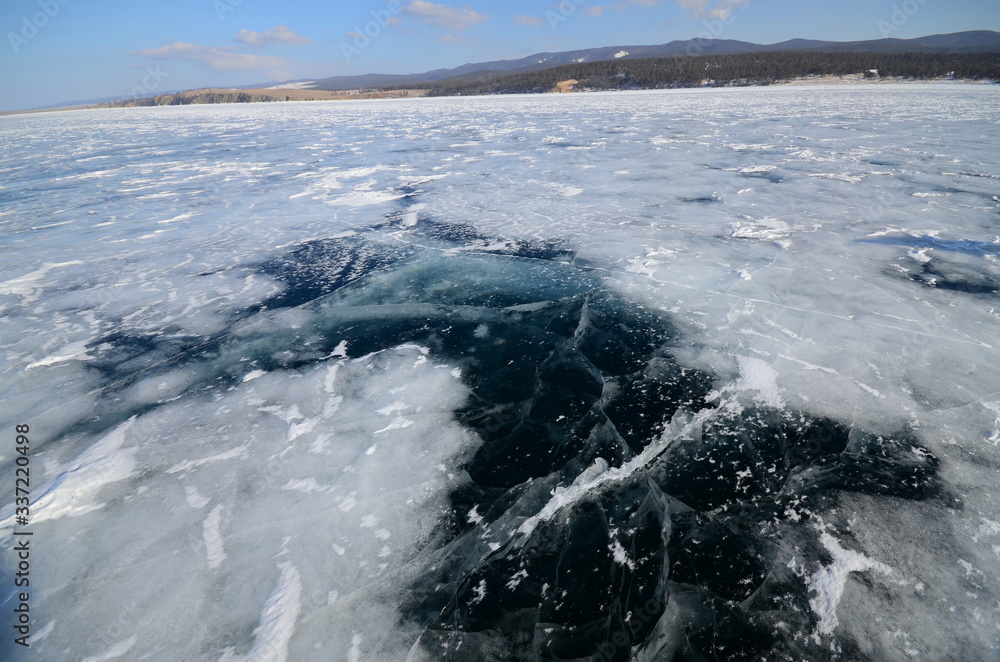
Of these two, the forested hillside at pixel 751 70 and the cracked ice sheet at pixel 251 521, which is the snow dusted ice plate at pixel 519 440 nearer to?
the cracked ice sheet at pixel 251 521

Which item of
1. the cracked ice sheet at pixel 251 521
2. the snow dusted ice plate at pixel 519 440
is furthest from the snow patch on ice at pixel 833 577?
the cracked ice sheet at pixel 251 521

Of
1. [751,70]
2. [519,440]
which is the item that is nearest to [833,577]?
[519,440]

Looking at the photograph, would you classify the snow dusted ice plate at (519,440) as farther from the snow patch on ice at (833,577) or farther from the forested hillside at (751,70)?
the forested hillside at (751,70)

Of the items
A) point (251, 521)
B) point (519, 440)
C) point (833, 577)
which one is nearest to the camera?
point (833, 577)

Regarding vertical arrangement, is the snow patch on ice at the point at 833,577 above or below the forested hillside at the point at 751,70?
below

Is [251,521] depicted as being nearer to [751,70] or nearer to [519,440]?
[519,440]

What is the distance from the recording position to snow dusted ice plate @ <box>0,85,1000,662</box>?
165 centimetres

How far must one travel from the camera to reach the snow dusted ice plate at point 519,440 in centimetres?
165

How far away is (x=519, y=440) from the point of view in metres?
2.50

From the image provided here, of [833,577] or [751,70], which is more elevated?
[751,70]

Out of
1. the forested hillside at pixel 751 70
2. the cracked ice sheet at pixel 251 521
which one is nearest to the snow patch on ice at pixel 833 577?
the cracked ice sheet at pixel 251 521

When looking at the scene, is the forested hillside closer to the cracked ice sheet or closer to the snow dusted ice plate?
the snow dusted ice plate

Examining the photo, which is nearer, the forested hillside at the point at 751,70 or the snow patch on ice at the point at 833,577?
the snow patch on ice at the point at 833,577

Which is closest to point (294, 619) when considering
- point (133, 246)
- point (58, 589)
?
point (58, 589)
